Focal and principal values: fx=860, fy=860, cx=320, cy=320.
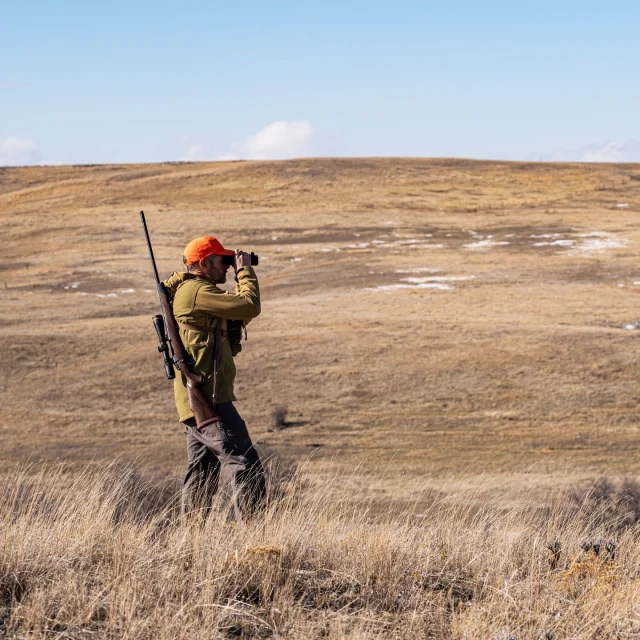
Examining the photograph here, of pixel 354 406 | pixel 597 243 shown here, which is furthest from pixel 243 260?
pixel 597 243

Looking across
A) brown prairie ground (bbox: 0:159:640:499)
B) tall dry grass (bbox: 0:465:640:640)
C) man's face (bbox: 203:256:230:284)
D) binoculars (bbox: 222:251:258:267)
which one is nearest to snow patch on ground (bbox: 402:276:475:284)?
brown prairie ground (bbox: 0:159:640:499)

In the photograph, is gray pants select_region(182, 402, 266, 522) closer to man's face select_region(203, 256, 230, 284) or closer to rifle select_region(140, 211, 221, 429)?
rifle select_region(140, 211, 221, 429)

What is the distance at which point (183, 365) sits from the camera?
513 centimetres

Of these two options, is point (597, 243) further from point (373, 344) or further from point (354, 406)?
point (354, 406)

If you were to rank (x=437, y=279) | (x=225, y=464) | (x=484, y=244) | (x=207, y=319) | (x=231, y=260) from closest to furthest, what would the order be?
(x=225, y=464)
(x=207, y=319)
(x=231, y=260)
(x=437, y=279)
(x=484, y=244)

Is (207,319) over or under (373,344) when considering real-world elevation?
over

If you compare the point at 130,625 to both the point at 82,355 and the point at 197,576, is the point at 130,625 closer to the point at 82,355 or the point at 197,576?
the point at 197,576

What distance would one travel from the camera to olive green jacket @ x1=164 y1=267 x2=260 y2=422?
514cm

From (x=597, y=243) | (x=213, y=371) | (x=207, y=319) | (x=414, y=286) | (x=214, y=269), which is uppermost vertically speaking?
(x=214, y=269)

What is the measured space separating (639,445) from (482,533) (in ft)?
39.8

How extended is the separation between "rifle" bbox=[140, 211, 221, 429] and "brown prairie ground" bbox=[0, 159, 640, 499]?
198 centimetres

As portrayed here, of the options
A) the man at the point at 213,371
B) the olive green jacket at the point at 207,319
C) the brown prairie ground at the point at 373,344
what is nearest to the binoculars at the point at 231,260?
the man at the point at 213,371

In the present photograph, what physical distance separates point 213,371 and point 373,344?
1687cm

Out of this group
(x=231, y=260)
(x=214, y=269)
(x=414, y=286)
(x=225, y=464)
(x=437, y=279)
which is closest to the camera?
(x=225, y=464)
